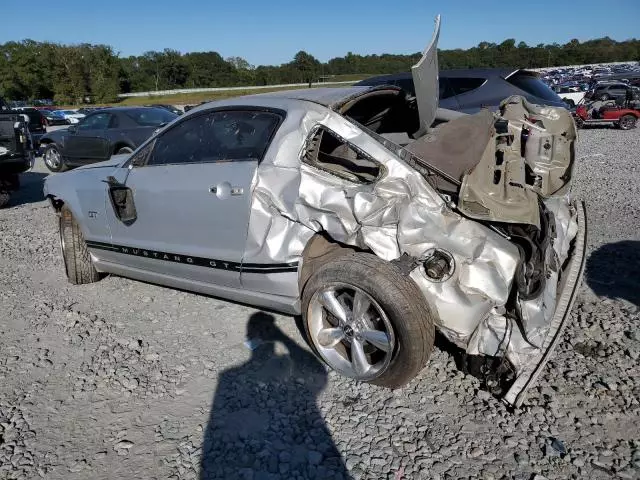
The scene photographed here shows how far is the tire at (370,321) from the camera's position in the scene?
2.60 metres

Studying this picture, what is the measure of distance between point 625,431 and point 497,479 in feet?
2.60

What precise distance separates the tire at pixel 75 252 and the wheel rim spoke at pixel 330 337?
8.61ft

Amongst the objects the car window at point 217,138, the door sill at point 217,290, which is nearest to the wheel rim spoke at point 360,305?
the door sill at point 217,290

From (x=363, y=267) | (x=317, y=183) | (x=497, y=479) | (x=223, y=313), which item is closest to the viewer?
(x=497, y=479)

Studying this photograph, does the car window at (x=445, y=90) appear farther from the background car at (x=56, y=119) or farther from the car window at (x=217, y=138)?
the background car at (x=56, y=119)

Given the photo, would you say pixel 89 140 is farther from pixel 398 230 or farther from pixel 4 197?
pixel 398 230

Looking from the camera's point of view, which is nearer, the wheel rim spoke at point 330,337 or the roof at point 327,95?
the wheel rim spoke at point 330,337

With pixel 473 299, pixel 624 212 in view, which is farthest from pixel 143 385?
pixel 624 212

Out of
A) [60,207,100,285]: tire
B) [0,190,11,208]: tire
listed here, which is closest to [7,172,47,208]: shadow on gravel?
[0,190,11,208]: tire

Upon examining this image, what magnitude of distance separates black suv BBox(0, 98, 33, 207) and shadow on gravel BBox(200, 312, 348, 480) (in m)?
6.82

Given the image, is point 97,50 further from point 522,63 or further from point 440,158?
point 440,158

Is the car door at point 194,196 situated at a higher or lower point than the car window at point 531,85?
lower

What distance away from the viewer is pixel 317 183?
295 cm

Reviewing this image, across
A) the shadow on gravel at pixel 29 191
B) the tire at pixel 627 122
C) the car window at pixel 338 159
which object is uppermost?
the car window at pixel 338 159
